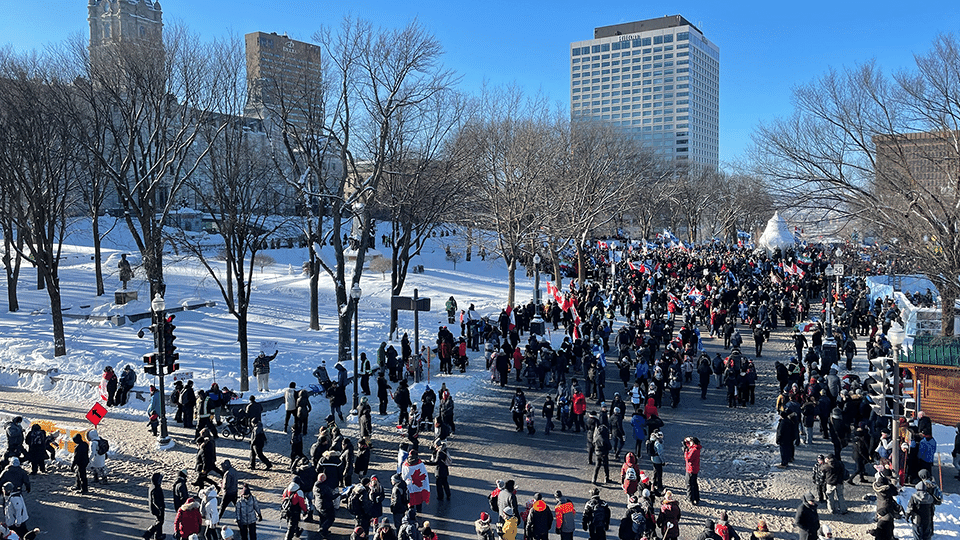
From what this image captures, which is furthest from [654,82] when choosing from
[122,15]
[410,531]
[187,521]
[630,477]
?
[187,521]

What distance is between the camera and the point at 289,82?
20.5m

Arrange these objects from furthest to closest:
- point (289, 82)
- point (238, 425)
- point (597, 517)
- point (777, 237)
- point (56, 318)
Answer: point (777, 237) < point (56, 318) < point (289, 82) < point (238, 425) < point (597, 517)

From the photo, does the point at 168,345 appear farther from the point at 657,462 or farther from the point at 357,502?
the point at 657,462

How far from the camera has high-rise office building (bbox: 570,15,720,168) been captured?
561ft

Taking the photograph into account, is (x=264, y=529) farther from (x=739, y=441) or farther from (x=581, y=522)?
(x=739, y=441)

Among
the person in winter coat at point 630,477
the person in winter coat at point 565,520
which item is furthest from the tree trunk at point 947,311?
the person in winter coat at point 565,520

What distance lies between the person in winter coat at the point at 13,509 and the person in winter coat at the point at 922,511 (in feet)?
42.2

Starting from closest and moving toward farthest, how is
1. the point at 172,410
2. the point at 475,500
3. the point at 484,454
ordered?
the point at 475,500
the point at 484,454
the point at 172,410

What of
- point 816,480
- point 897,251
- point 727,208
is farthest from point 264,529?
point 727,208

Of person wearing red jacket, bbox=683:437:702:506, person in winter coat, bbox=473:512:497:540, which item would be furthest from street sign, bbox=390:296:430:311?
person in winter coat, bbox=473:512:497:540

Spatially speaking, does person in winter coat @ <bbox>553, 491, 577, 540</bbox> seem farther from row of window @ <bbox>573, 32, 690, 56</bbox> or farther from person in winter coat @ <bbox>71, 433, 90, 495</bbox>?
row of window @ <bbox>573, 32, 690, 56</bbox>

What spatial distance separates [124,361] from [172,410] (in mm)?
4822

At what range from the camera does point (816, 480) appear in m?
11.1

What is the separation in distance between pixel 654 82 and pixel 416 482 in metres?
175
